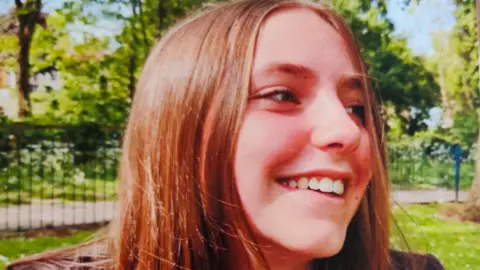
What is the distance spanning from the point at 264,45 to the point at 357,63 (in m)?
0.16

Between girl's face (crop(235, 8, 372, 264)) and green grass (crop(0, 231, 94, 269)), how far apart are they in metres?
0.31

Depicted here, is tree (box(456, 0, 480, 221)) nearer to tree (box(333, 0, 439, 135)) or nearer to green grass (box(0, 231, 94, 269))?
tree (box(333, 0, 439, 135))

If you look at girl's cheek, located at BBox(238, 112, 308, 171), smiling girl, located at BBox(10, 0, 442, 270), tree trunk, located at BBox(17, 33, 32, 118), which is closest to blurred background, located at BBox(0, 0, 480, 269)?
tree trunk, located at BBox(17, 33, 32, 118)

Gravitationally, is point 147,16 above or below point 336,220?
above

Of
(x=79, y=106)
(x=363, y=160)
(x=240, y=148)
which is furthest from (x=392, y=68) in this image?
(x=79, y=106)

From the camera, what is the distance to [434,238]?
0.93 metres

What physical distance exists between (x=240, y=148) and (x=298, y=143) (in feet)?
0.25

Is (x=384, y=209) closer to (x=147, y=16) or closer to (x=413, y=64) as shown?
(x=413, y=64)

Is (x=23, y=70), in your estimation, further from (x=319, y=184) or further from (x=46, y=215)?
(x=319, y=184)

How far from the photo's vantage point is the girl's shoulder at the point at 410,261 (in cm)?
84

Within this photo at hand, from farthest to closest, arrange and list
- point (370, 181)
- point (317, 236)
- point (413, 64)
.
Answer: point (413, 64)
point (370, 181)
point (317, 236)

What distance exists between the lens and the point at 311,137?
0.65 m

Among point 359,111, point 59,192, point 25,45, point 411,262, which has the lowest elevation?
point 411,262

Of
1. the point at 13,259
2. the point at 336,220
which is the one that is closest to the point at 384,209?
the point at 336,220
